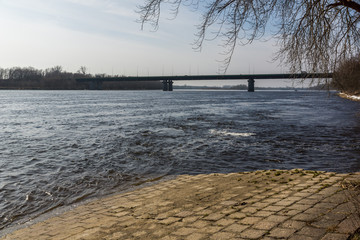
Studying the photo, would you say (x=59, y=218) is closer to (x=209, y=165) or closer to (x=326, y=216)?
(x=326, y=216)

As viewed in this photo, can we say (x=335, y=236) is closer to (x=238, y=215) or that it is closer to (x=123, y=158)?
(x=238, y=215)

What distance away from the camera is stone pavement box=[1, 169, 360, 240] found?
4.72 m

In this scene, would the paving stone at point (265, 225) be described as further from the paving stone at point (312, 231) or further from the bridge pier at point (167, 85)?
the bridge pier at point (167, 85)

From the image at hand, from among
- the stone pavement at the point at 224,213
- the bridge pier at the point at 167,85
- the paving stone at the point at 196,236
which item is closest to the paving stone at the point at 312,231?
the stone pavement at the point at 224,213

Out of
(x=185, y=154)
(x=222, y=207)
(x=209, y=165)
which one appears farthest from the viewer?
(x=185, y=154)

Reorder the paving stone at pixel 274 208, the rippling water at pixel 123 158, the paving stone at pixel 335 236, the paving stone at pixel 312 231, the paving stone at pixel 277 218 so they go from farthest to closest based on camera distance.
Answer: the rippling water at pixel 123 158 < the paving stone at pixel 274 208 < the paving stone at pixel 277 218 < the paving stone at pixel 312 231 < the paving stone at pixel 335 236

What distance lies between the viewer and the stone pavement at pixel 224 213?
4.72 metres

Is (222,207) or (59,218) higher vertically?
(222,207)

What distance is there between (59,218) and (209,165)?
6.33m

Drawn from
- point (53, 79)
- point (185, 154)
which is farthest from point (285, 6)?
point (53, 79)

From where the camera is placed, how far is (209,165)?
11719 mm

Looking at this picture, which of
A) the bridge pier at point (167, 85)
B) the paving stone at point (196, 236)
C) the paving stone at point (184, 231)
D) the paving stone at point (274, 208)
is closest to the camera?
the paving stone at point (196, 236)

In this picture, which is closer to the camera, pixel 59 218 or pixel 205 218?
pixel 205 218

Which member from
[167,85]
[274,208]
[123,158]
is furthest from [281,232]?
[167,85]
